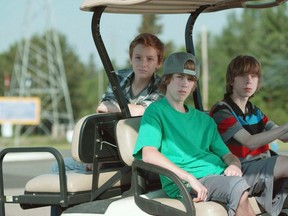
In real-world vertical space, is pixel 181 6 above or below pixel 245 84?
above

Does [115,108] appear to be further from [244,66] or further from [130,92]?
[244,66]

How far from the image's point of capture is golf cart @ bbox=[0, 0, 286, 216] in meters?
4.21

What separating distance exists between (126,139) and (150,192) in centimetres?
37

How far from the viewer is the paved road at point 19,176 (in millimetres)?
7461

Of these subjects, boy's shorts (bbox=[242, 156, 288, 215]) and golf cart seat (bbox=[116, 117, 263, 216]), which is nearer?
golf cart seat (bbox=[116, 117, 263, 216])

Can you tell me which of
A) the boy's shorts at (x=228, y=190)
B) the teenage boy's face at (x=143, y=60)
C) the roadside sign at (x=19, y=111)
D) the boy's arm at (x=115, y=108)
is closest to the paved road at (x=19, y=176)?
the boy's arm at (x=115, y=108)

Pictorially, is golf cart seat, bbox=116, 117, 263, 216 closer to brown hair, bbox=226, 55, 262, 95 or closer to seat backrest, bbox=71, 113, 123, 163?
seat backrest, bbox=71, 113, 123, 163

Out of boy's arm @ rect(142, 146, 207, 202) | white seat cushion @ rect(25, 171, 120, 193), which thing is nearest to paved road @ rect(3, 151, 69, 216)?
white seat cushion @ rect(25, 171, 120, 193)

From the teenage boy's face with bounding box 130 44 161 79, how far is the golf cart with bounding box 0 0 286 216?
29 cm

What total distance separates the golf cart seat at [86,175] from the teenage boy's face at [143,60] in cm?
34

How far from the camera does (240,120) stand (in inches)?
185

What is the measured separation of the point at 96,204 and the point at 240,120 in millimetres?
1046

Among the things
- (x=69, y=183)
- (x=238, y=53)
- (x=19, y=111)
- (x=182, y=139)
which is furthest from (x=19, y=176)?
(x=238, y=53)

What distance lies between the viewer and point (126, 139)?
14.5 ft
